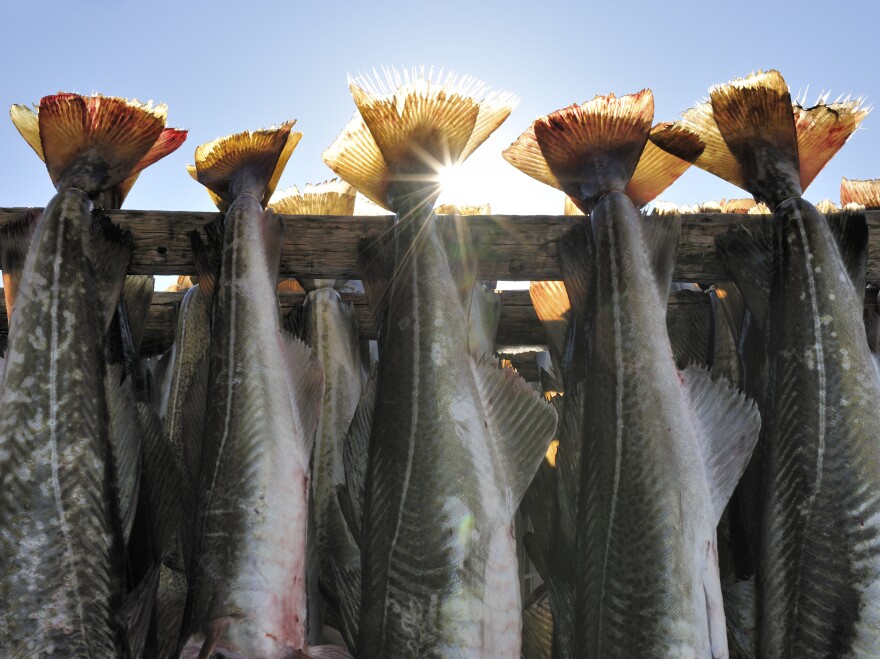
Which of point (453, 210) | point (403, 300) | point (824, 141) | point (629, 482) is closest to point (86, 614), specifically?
point (403, 300)

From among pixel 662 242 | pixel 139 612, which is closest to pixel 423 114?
pixel 662 242

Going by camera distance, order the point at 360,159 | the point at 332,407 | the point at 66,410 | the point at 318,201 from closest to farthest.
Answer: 1. the point at 66,410
2. the point at 360,159
3. the point at 332,407
4. the point at 318,201

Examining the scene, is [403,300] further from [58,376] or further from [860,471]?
[860,471]

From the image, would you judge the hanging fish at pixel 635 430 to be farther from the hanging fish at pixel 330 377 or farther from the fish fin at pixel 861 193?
the fish fin at pixel 861 193

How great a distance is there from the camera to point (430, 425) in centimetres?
242

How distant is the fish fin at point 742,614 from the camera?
2.49 meters

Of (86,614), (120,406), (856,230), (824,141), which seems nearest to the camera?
(86,614)

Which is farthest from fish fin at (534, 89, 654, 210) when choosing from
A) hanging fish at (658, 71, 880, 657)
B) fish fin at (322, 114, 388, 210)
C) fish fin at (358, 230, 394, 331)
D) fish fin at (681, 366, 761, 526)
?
fish fin at (681, 366, 761, 526)

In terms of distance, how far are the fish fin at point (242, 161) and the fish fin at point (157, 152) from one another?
22 centimetres

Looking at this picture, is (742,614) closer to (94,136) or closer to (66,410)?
(66,410)

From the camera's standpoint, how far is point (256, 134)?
297 centimetres

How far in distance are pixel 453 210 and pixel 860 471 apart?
2.10 metres

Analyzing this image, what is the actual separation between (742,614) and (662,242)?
1334mm

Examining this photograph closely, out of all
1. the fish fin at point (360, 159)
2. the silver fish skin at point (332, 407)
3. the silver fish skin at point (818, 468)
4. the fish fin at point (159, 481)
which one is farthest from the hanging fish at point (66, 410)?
the silver fish skin at point (818, 468)
